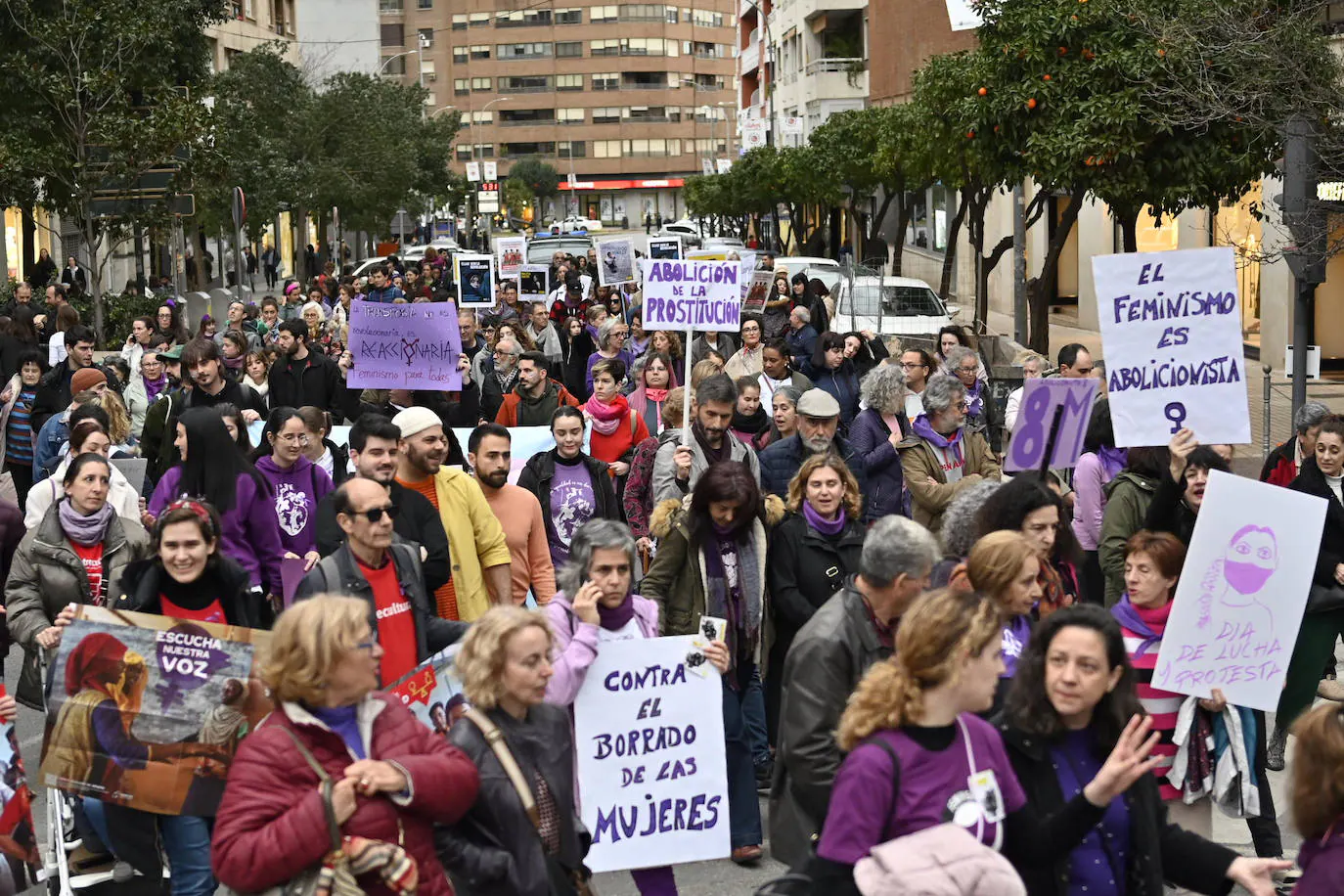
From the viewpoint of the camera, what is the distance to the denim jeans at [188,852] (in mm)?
6012

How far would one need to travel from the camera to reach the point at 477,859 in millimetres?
4453

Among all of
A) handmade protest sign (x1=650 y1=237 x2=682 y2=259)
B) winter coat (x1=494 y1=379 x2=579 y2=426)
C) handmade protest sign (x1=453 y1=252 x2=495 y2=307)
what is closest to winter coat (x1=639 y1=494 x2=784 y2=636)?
winter coat (x1=494 y1=379 x2=579 y2=426)

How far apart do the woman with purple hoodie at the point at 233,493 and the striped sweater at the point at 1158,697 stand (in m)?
3.86

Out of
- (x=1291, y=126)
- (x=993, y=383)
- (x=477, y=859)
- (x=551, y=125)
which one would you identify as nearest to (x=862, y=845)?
(x=477, y=859)

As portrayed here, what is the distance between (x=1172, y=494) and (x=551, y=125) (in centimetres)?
14294

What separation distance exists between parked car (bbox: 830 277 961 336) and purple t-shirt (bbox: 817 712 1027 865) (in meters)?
21.9

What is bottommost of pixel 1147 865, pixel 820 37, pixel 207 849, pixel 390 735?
pixel 207 849

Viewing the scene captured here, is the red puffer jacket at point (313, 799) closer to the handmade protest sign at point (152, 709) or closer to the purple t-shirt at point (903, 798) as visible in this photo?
the purple t-shirt at point (903, 798)

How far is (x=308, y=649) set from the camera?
410 cm

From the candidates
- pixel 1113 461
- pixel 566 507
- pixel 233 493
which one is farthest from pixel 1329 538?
pixel 233 493

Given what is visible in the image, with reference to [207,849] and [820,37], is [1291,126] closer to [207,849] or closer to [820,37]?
[207,849]

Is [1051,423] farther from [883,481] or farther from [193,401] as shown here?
[193,401]

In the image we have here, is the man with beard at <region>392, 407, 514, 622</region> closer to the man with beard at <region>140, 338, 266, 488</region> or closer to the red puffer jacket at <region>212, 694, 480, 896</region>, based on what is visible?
the man with beard at <region>140, 338, 266, 488</region>

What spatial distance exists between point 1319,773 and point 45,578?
513 cm
